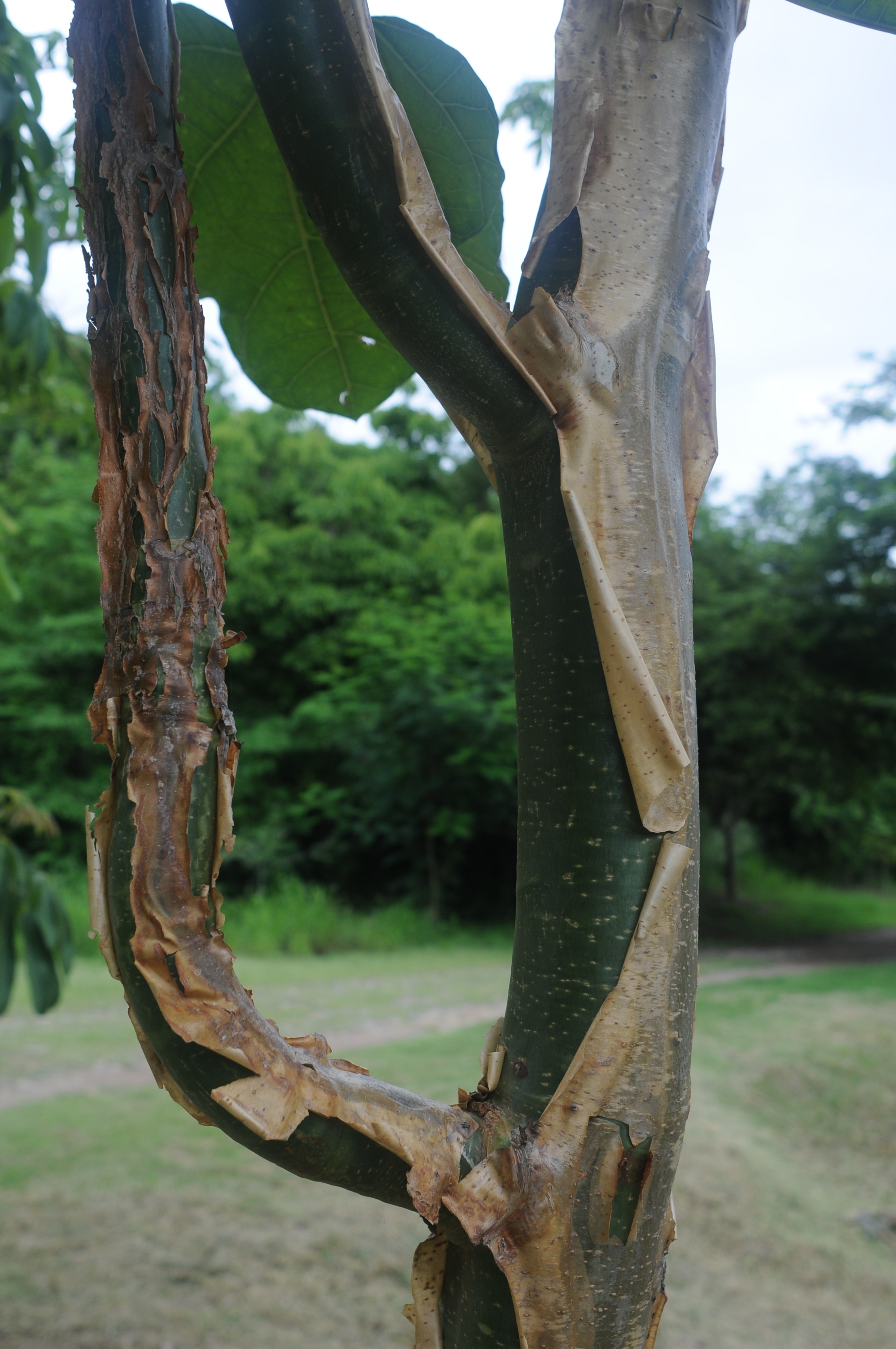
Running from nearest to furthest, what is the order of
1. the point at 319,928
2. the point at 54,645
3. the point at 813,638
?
the point at 319,928 → the point at 813,638 → the point at 54,645

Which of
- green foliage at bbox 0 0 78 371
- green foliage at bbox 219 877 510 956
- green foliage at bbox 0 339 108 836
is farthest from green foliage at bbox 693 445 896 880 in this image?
green foliage at bbox 0 0 78 371

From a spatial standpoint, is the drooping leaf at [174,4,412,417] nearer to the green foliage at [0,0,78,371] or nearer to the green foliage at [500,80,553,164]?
the green foliage at [0,0,78,371]

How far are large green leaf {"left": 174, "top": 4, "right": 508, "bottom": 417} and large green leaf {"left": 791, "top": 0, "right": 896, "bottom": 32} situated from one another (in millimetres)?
218

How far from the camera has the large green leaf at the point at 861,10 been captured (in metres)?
0.57

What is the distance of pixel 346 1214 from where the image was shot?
2.35 meters

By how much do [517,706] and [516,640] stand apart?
0.12ft

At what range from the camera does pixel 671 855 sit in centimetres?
47

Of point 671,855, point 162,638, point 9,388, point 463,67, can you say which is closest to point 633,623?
point 671,855

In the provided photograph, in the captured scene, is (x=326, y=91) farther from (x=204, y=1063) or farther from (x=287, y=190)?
(x=204, y=1063)

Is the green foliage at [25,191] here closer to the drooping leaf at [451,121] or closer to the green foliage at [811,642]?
the drooping leaf at [451,121]

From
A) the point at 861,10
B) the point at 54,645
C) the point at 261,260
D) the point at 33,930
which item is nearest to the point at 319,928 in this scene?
the point at 54,645

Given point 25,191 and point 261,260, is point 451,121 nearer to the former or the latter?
point 261,260

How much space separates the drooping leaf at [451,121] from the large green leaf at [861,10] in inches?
8.5

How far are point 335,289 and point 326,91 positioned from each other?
1.09ft
